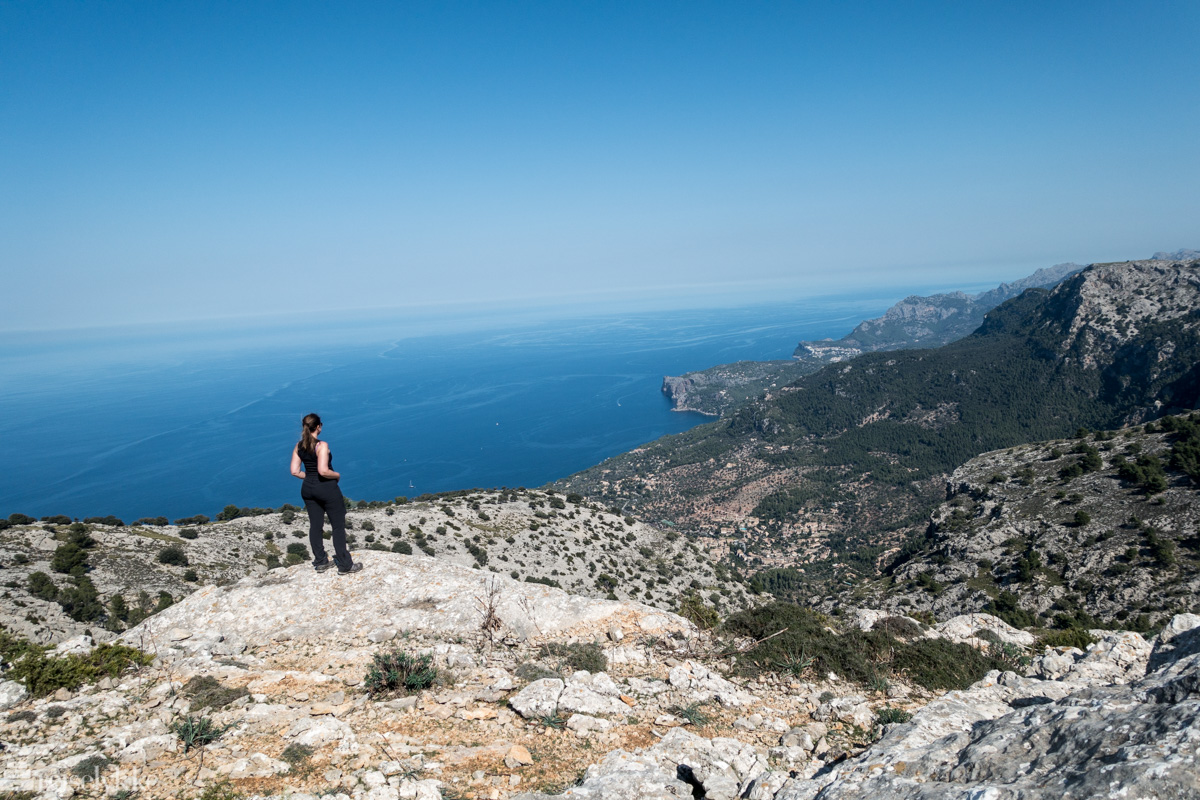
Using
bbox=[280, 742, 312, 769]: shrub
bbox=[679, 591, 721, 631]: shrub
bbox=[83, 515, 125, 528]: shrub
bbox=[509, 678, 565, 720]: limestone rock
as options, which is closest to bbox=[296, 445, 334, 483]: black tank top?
bbox=[280, 742, 312, 769]: shrub

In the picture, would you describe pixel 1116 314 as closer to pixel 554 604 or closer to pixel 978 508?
pixel 978 508

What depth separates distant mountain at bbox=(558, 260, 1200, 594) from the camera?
81.0 meters

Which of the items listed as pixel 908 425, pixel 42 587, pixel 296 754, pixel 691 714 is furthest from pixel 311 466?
pixel 908 425

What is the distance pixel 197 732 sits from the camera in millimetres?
5840

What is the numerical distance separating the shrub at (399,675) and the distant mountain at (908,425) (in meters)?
59.2

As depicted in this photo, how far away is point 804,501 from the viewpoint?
98.1 meters

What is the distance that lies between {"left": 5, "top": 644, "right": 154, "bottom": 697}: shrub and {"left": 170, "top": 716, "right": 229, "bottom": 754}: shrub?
2.20 m

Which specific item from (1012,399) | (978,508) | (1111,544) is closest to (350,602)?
(1111,544)

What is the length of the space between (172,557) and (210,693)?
2117 cm

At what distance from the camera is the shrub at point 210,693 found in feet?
21.8

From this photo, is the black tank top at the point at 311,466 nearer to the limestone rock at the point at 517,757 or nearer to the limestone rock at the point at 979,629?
the limestone rock at the point at 517,757

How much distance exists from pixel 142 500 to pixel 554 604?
139938 mm

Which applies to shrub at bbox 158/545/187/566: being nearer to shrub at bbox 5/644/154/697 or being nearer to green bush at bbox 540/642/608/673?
shrub at bbox 5/644/154/697

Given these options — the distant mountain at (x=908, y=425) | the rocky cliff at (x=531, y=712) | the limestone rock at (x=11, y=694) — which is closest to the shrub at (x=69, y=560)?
the rocky cliff at (x=531, y=712)
